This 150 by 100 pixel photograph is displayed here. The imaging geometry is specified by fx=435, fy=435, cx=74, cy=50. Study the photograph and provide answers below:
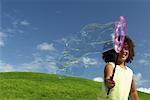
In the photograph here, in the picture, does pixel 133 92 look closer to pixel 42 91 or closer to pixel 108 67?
pixel 108 67

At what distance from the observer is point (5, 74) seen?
41000 mm

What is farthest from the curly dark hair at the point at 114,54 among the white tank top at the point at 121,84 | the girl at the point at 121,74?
the white tank top at the point at 121,84

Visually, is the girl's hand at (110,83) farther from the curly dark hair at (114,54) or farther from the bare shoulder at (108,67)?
the curly dark hair at (114,54)

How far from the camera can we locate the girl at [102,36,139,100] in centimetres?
682

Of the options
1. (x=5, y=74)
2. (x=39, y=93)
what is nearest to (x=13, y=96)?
(x=39, y=93)

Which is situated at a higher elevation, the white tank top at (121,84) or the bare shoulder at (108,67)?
the bare shoulder at (108,67)

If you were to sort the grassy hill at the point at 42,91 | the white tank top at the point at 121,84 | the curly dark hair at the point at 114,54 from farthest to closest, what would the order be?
the grassy hill at the point at 42,91 < the curly dark hair at the point at 114,54 < the white tank top at the point at 121,84

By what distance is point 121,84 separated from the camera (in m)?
6.96

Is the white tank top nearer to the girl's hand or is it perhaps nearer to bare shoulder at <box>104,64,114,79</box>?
bare shoulder at <box>104,64,114,79</box>

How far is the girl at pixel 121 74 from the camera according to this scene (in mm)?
6816

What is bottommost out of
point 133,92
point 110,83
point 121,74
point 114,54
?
point 133,92

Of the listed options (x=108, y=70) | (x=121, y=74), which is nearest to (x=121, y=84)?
(x=121, y=74)

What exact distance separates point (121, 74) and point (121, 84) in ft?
0.57

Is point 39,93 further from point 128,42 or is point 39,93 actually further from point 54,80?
point 128,42
